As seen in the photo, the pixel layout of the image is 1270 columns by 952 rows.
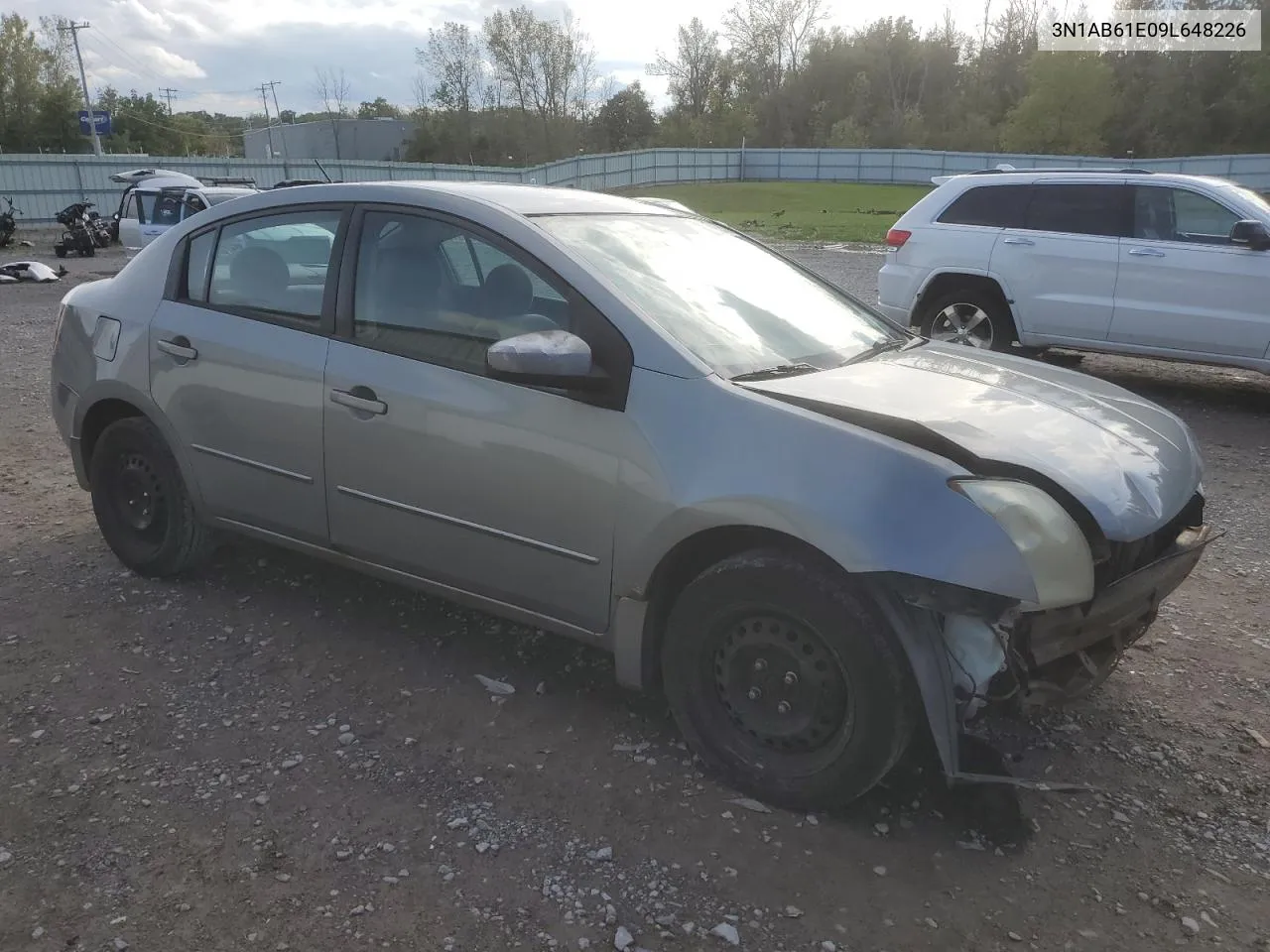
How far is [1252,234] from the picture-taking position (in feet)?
25.3

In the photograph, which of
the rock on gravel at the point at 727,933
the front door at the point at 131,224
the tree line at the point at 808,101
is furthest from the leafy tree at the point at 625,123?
the rock on gravel at the point at 727,933

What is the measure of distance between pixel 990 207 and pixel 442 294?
7043 mm

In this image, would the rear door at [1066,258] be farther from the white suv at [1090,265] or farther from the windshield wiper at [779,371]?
the windshield wiper at [779,371]

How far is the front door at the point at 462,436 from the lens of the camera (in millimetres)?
3162

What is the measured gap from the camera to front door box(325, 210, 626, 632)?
3.16 meters

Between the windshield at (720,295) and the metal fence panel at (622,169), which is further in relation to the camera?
the metal fence panel at (622,169)

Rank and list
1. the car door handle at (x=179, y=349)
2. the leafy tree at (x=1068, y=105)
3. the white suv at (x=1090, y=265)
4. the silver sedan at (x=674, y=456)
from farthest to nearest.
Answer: the leafy tree at (x=1068, y=105) < the white suv at (x=1090, y=265) < the car door handle at (x=179, y=349) < the silver sedan at (x=674, y=456)

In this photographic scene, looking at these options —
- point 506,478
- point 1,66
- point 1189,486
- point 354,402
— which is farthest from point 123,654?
point 1,66

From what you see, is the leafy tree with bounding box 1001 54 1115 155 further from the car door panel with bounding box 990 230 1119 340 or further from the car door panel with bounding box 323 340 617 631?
the car door panel with bounding box 323 340 617 631

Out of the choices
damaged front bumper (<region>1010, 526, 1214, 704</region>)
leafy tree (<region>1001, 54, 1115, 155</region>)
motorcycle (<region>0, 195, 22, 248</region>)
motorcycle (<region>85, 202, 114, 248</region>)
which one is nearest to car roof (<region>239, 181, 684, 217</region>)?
damaged front bumper (<region>1010, 526, 1214, 704</region>)

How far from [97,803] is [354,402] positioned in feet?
4.95

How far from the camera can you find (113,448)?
4551 millimetres

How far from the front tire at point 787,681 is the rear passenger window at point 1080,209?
711 cm

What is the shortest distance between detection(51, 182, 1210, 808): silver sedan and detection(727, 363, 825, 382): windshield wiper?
0.02 metres
